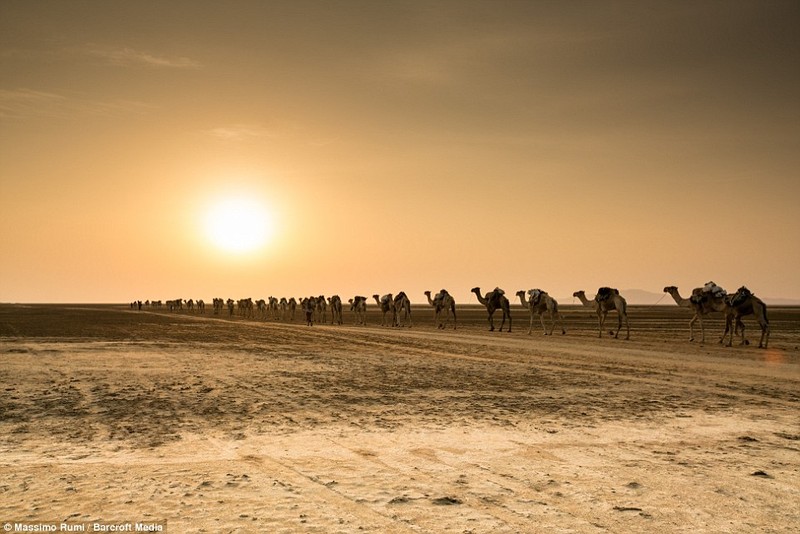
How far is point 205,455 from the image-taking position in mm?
7695

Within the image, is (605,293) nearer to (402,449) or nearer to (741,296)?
(741,296)

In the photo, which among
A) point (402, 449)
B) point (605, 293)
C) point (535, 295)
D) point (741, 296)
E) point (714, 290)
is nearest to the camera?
point (402, 449)

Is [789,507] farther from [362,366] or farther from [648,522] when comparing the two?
[362,366]

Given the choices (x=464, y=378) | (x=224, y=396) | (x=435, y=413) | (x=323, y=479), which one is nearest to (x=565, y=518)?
(x=323, y=479)

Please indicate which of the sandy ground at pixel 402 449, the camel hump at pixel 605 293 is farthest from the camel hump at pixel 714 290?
the sandy ground at pixel 402 449

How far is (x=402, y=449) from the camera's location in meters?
8.09

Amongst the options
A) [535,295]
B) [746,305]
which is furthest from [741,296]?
[535,295]

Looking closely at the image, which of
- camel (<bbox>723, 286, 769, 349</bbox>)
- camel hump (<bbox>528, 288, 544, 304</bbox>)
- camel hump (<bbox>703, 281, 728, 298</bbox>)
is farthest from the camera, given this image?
camel hump (<bbox>528, 288, 544, 304</bbox>)

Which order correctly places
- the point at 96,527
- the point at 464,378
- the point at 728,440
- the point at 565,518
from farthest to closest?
1. the point at 464,378
2. the point at 728,440
3. the point at 565,518
4. the point at 96,527

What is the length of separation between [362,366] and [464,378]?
389 centimetres

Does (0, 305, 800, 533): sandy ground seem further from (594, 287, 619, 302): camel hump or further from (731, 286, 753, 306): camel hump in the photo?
(594, 287, 619, 302): camel hump

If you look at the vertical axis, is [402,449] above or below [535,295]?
below

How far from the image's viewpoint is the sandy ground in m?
5.60

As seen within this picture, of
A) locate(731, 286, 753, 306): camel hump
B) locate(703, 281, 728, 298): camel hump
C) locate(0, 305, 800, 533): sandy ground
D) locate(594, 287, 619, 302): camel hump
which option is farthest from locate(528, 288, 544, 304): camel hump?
locate(0, 305, 800, 533): sandy ground
